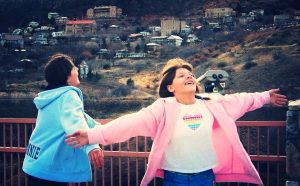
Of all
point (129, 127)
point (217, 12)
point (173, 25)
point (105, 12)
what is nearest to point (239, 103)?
point (129, 127)

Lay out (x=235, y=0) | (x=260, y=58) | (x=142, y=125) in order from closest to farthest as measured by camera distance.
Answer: (x=142, y=125)
(x=260, y=58)
(x=235, y=0)

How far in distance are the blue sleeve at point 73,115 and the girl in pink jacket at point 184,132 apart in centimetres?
5

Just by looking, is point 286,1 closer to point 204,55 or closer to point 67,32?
point 204,55

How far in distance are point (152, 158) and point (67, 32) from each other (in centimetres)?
3407

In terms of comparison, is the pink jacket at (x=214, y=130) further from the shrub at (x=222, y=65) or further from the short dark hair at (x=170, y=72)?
the shrub at (x=222, y=65)

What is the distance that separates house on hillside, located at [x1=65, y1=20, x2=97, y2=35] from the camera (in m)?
33.9

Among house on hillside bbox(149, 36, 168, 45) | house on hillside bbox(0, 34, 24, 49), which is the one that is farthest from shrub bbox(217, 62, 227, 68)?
house on hillside bbox(0, 34, 24, 49)

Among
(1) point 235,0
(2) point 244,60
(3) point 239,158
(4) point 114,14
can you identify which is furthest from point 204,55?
(3) point 239,158

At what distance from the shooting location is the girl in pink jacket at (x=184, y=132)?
2.03 metres

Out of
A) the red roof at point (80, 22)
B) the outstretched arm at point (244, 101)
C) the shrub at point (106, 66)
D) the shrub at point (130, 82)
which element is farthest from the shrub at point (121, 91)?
the outstretched arm at point (244, 101)

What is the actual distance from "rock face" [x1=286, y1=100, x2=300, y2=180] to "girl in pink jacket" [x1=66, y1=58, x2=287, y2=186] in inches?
22.4

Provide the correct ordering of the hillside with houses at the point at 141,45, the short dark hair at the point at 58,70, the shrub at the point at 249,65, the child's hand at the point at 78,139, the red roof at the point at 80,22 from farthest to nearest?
the red roof at the point at 80,22 < the hillside with houses at the point at 141,45 < the shrub at the point at 249,65 < the short dark hair at the point at 58,70 < the child's hand at the point at 78,139

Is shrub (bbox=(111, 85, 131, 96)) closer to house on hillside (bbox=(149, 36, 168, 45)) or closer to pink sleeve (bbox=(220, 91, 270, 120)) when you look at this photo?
house on hillside (bbox=(149, 36, 168, 45))

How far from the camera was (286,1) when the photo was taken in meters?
31.2
